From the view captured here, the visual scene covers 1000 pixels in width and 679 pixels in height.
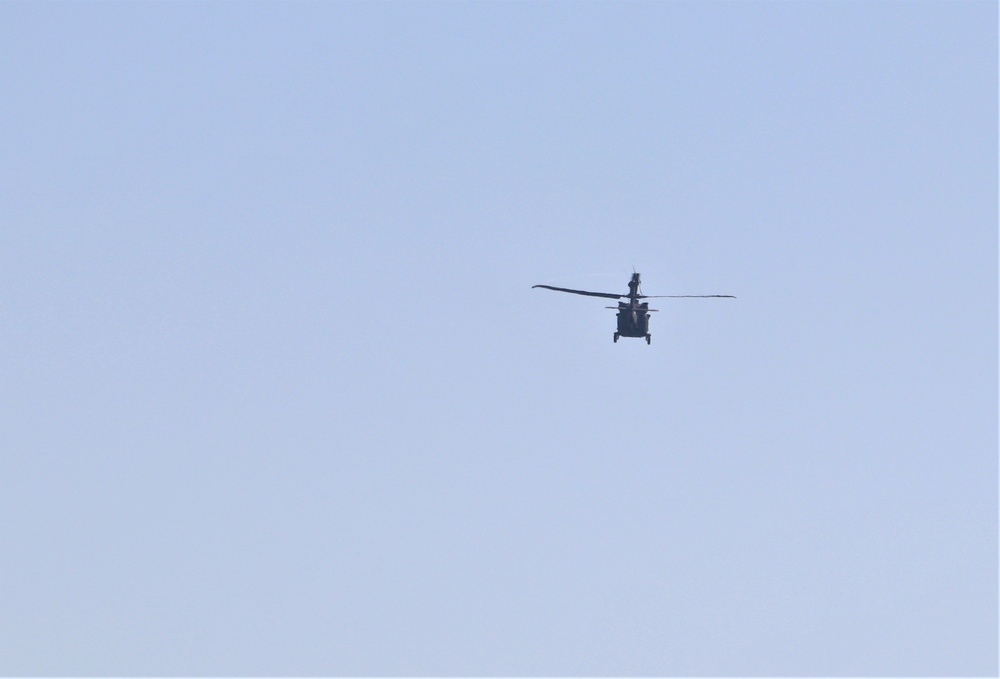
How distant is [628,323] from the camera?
134000mm

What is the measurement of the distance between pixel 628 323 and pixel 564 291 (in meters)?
5.82

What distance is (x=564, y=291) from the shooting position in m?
132

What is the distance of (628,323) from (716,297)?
8411 mm

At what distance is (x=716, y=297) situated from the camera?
128 metres

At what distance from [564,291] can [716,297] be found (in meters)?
11.5
